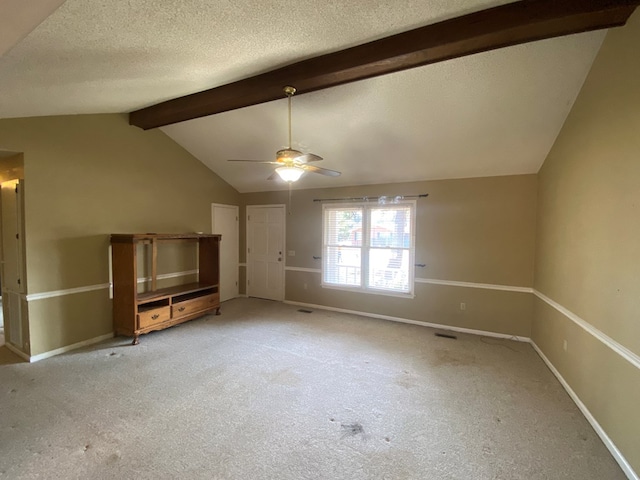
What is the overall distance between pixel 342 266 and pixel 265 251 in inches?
74.1

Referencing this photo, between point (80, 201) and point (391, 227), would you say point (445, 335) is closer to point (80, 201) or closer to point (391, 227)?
point (391, 227)

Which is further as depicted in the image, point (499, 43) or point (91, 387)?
point (91, 387)

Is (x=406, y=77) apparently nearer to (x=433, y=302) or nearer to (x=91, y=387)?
(x=433, y=302)

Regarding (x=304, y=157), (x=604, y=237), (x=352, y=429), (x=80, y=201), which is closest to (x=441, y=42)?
(x=304, y=157)

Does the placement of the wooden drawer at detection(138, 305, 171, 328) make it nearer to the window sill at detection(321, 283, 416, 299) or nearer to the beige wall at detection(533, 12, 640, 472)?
the window sill at detection(321, 283, 416, 299)

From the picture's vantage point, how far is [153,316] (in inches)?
156

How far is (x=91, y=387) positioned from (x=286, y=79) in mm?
3566

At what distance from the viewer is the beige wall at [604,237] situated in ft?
6.20

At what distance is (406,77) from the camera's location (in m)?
2.76

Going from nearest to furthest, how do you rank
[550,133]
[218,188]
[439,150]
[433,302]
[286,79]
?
1. [286,79]
2. [550,133]
3. [439,150]
4. [433,302]
5. [218,188]

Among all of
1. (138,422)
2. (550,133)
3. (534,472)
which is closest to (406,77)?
(550,133)

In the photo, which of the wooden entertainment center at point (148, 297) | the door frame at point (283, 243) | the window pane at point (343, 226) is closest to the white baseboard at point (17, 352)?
the wooden entertainment center at point (148, 297)

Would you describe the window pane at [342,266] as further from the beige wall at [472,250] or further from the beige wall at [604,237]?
the beige wall at [604,237]

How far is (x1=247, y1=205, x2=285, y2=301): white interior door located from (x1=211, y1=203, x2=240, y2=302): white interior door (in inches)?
11.6
